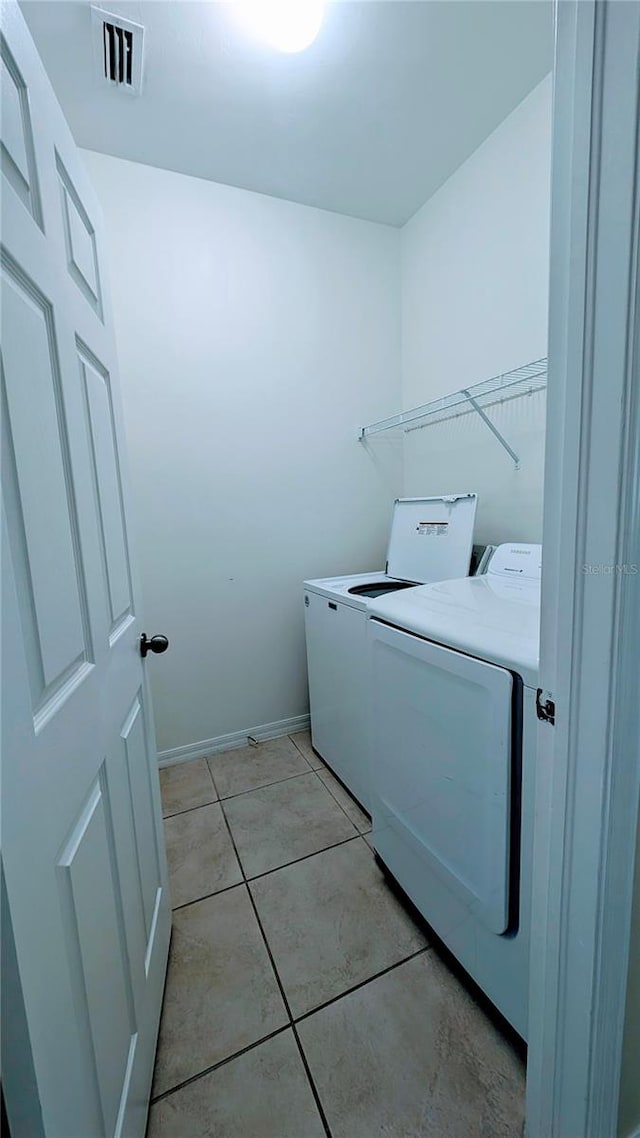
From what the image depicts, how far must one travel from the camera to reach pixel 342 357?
231 centimetres

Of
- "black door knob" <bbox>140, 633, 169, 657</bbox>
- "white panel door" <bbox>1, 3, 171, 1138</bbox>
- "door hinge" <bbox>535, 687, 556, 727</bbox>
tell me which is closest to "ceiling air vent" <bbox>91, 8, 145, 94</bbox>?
"white panel door" <bbox>1, 3, 171, 1138</bbox>

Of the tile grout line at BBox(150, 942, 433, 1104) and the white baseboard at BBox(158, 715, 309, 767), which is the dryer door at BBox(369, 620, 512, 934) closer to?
the tile grout line at BBox(150, 942, 433, 1104)

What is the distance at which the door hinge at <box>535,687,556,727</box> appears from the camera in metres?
0.68

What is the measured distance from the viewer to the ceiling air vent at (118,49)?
1273 mm

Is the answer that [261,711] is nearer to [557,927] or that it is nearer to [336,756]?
[336,756]

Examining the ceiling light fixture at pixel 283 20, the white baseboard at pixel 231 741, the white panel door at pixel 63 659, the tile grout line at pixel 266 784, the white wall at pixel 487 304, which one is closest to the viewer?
the white panel door at pixel 63 659

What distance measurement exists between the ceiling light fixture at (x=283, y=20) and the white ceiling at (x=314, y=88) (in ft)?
0.11

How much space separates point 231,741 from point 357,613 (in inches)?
47.1

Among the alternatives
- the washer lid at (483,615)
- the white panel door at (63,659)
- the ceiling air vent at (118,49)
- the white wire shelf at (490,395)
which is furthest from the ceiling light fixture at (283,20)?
the washer lid at (483,615)

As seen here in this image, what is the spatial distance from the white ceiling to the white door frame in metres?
1.29

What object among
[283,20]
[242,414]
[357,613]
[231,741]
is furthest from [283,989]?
[283,20]

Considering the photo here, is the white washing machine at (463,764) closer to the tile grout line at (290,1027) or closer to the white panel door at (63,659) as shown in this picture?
the tile grout line at (290,1027)

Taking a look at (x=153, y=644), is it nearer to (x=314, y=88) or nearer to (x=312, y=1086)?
(x=312, y=1086)

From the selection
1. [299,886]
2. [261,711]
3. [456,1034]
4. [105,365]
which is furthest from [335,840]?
[105,365]
